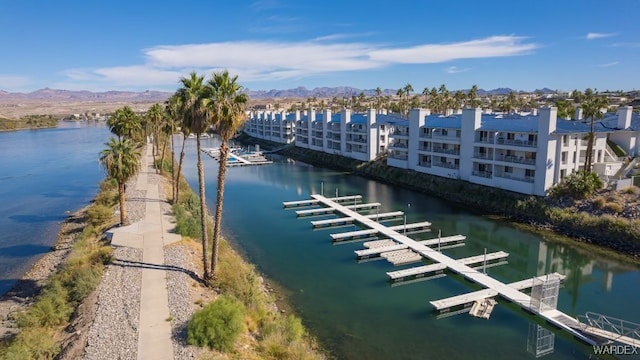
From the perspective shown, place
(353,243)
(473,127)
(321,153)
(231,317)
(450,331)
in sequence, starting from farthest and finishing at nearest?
(321,153), (473,127), (353,243), (450,331), (231,317)

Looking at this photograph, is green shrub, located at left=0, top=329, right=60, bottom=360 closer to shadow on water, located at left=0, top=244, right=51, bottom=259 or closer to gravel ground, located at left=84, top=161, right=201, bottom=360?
gravel ground, located at left=84, top=161, right=201, bottom=360

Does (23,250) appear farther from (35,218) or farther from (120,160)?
(120,160)

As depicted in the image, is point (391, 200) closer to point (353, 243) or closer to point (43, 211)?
point (353, 243)

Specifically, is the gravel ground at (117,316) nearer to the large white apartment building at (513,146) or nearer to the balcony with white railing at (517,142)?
the large white apartment building at (513,146)

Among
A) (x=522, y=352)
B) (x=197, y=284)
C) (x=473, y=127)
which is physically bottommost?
(x=522, y=352)

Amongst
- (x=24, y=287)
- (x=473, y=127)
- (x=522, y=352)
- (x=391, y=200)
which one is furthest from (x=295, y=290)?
(x=473, y=127)

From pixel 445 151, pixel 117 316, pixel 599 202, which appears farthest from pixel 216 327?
pixel 445 151

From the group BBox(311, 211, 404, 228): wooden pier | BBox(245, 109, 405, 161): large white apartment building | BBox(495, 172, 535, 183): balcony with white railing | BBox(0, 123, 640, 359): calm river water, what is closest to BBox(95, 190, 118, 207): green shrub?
BBox(0, 123, 640, 359): calm river water
